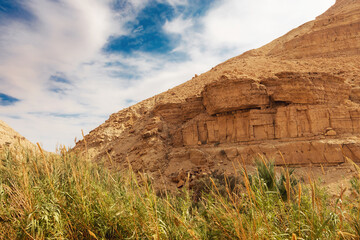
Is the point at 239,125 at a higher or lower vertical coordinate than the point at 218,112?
lower

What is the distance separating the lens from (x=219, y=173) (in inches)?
534

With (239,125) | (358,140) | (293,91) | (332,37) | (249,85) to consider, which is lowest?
(358,140)

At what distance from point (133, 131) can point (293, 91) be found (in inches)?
586

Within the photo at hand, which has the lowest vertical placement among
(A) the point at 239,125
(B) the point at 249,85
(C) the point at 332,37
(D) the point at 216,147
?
(D) the point at 216,147

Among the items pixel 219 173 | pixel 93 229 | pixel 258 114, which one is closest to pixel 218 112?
pixel 258 114

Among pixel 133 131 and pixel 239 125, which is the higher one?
pixel 133 131

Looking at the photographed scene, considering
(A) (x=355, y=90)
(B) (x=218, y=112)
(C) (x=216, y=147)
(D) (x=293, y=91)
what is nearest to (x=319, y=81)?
(D) (x=293, y=91)

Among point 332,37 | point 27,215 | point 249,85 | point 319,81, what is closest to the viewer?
point 27,215

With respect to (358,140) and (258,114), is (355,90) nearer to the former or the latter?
(358,140)

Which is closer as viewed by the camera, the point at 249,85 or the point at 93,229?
the point at 93,229

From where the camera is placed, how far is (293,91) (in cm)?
1472

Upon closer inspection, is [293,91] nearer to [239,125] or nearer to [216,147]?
[239,125]

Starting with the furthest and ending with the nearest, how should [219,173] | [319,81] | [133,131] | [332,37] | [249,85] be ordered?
[332,37], [133,131], [249,85], [319,81], [219,173]

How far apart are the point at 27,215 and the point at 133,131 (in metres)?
20.0
